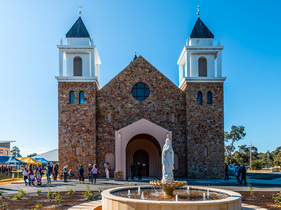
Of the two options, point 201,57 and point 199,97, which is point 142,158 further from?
point 201,57

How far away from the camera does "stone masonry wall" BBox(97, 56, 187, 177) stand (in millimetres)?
25562

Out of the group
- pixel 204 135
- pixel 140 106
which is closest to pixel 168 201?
pixel 204 135

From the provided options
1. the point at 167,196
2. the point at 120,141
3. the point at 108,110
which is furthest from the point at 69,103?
the point at 167,196

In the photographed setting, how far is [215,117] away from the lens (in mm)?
25297

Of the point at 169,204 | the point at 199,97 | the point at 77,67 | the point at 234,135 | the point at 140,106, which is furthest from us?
the point at 234,135

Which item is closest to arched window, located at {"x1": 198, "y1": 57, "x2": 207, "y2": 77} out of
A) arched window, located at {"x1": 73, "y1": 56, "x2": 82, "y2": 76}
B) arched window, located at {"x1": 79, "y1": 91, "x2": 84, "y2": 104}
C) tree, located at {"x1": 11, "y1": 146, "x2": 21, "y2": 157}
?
arched window, located at {"x1": 79, "y1": 91, "x2": 84, "y2": 104}

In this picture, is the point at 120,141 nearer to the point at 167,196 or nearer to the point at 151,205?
the point at 167,196

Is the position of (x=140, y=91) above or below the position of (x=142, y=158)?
above

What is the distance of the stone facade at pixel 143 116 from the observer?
2480 centimetres

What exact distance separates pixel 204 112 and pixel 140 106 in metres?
5.57

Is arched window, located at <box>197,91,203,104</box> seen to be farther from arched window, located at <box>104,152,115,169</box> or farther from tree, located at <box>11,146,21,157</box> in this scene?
tree, located at <box>11,146,21,157</box>

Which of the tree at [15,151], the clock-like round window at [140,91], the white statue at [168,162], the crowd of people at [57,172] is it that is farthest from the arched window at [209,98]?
the tree at [15,151]

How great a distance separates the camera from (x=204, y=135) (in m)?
25.1

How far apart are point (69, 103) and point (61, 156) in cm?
453
